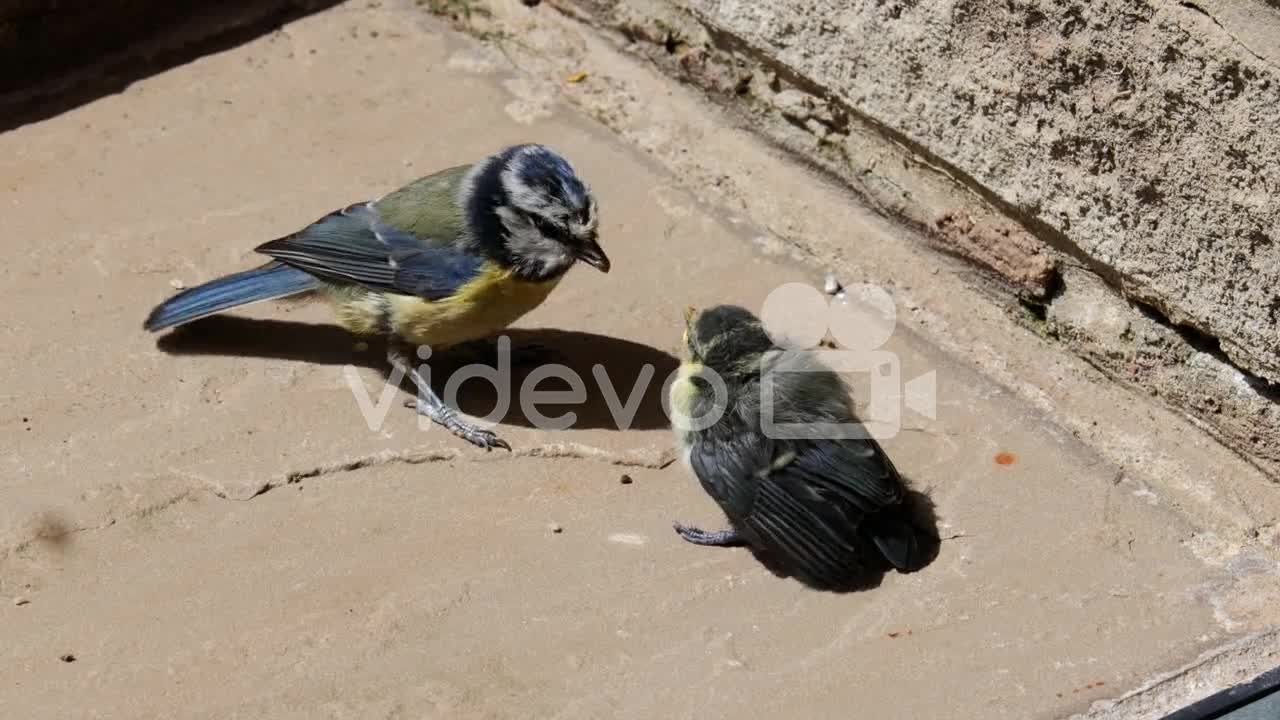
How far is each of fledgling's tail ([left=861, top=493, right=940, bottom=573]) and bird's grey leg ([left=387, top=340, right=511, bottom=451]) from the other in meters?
1.20

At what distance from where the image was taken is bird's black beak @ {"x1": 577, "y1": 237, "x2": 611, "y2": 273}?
460cm

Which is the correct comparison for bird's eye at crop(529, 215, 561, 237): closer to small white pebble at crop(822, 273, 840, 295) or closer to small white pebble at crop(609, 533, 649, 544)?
small white pebble at crop(609, 533, 649, 544)

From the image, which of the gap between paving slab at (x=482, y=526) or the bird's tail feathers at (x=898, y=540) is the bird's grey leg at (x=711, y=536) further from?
the bird's tail feathers at (x=898, y=540)

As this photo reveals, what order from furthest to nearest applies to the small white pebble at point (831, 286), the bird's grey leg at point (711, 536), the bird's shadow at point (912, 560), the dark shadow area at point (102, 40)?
1. the dark shadow area at point (102, 40)
2. the small white pebble at point (831, 286)
3. the bird's grey leg at point (711, 536)
4. the bird's shadow at point (912, 560)

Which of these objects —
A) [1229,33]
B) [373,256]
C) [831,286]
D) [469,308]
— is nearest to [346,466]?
[469,308]

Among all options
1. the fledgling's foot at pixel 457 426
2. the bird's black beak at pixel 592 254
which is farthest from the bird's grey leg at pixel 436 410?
the bird's black beak at pixel 592 254

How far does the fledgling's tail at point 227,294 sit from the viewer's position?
4.79 m

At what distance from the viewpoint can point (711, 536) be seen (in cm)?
421

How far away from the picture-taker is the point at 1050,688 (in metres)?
3.70

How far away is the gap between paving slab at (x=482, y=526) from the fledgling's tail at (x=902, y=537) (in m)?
0.07

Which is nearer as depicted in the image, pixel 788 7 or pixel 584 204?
pixel 584 204

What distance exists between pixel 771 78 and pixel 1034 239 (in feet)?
4.20

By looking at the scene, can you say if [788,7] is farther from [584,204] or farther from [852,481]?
[852,481]

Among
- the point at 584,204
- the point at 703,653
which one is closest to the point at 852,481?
the point at 703,653
